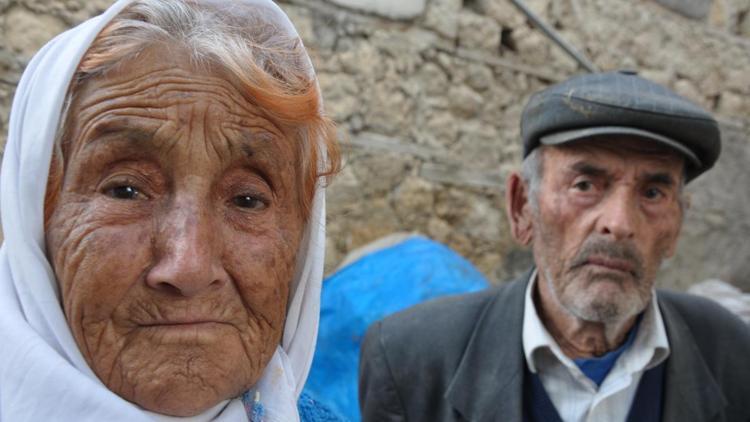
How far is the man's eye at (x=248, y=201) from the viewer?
1.15 m

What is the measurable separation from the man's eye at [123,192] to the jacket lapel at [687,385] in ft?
4.95

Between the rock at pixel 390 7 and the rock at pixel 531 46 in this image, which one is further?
the rock at pixel 531 46

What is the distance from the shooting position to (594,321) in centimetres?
201

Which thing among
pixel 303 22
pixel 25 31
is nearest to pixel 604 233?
pixel 303 22

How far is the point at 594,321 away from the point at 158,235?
136 cm

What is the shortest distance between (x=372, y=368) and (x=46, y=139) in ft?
4.29

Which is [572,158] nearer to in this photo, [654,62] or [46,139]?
[46,139]

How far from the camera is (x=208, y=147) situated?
109 centimetres

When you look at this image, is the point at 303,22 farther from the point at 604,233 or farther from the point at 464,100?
the point at 604,233

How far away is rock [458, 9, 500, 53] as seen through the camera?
3.95 metres

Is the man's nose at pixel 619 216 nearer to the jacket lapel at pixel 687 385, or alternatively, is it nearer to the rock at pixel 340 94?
the jacket lapel at pixel 687 385

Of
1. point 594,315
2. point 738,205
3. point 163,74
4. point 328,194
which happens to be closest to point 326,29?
point 328,194

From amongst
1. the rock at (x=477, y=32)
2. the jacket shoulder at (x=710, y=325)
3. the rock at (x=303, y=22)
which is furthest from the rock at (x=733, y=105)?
the jacket shoulder at (x=710, y=325)

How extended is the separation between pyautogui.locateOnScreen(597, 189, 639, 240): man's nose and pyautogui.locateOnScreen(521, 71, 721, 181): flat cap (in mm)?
177
